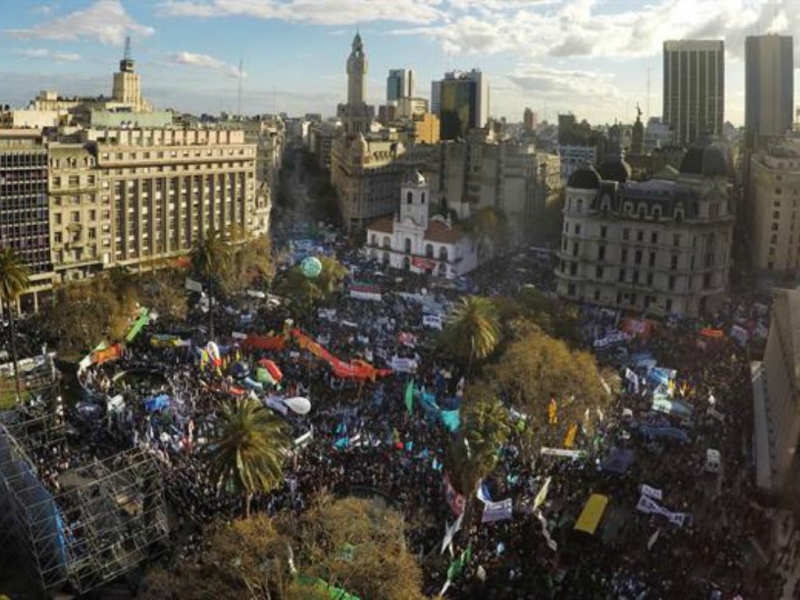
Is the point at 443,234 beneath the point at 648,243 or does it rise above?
above

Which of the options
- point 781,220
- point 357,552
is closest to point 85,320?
point 357,552

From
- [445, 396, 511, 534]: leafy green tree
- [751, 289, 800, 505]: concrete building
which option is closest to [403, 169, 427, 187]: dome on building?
[751, 289, 800, 505]: concrete building

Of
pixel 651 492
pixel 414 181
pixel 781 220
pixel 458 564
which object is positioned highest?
pixel 414 181

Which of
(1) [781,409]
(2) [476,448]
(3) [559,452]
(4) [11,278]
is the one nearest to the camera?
(2) [476,448]

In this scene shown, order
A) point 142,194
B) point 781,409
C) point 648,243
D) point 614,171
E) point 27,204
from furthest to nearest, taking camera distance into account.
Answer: point 142,194, point 614,171, point 648,243, point 27,204, point 781,409

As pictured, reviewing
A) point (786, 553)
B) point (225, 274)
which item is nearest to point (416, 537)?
point (786, 553)

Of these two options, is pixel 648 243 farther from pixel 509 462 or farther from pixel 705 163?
pixel 509 462

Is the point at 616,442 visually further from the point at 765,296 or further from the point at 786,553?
the point at 765,296
